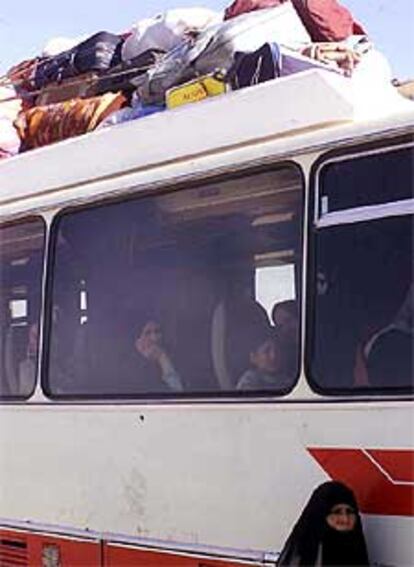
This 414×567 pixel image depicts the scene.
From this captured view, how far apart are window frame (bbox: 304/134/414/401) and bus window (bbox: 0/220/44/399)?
1.66 m

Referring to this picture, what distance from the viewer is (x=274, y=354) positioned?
4.27 metres

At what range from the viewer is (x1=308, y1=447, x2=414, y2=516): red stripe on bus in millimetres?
3768

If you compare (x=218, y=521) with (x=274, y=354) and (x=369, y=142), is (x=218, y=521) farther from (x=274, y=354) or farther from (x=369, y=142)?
(x=369, y=142)

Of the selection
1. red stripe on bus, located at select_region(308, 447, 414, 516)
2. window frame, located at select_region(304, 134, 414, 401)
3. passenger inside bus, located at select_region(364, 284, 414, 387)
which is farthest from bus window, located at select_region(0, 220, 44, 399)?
passenger inside bus, located at select_region(364, 284, 414, 387)

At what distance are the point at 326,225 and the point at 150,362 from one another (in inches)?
41.8

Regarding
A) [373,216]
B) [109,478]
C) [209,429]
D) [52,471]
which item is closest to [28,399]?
[52,471]

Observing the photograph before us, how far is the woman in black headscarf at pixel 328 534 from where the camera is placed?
3832mm

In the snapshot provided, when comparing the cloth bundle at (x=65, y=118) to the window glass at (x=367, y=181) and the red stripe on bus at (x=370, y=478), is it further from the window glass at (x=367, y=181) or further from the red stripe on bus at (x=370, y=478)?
the red stripe on bus at (x=370, y=478)

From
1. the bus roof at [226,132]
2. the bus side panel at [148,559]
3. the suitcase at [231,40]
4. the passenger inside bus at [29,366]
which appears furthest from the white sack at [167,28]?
the bus side panel at [148,559]

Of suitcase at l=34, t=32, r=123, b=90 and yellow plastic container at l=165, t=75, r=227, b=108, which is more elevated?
suitcase at l=34, t=32, r=123, b=90

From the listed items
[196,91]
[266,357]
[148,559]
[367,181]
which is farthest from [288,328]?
[196,91]

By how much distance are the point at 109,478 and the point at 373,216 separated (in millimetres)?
1659

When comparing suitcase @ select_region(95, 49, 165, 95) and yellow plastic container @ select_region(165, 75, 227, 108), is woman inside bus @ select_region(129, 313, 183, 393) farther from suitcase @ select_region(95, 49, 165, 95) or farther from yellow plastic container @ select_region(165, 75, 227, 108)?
suitcase @ select_region(95, 49, 165, 95)

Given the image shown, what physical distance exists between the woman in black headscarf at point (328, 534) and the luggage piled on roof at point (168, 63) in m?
1.81
